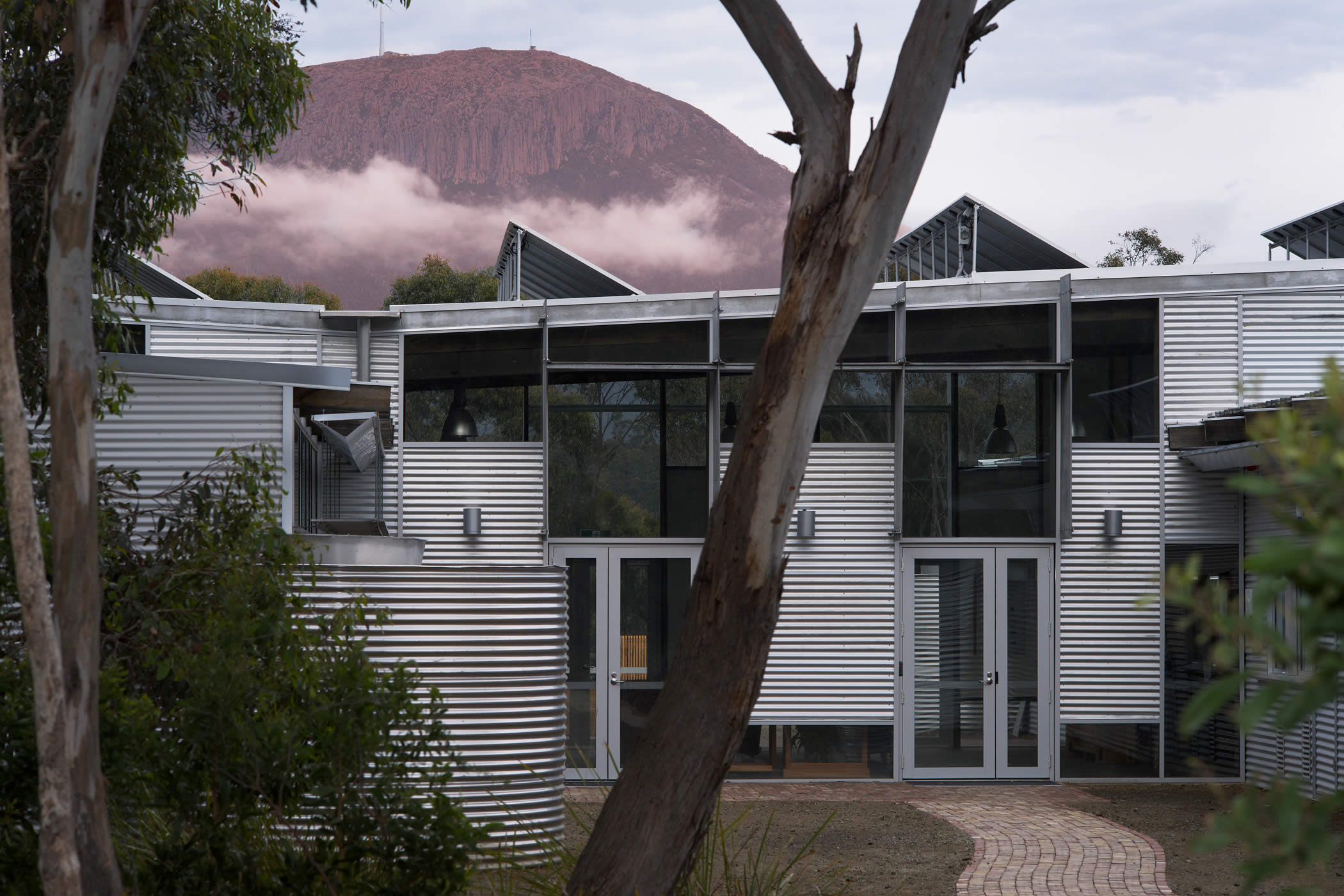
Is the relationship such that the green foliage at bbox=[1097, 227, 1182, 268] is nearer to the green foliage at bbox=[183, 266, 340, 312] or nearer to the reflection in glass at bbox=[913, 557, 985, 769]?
the green foliage at bbox=[183, 266, 340, 312]

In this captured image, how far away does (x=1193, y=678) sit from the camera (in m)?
12.5

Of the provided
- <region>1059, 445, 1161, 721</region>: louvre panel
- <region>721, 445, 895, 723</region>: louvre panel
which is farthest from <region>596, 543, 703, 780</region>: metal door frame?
<region>1059, 445, 1161, 721</region>: louvre panel

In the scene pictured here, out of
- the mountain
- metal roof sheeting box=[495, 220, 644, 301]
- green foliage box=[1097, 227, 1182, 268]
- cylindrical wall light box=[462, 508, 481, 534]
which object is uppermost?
Result: the mountain

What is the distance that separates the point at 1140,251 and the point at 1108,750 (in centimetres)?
3089

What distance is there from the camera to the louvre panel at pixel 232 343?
40.3ft

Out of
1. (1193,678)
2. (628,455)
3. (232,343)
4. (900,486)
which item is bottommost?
(1193,678)

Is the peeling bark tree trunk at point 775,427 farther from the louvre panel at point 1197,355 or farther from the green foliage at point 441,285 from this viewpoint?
the green foliage at point 441,285

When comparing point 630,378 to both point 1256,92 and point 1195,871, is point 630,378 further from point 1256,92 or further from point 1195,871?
point 1256,92

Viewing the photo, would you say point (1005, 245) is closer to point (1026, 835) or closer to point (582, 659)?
point (582, 659)

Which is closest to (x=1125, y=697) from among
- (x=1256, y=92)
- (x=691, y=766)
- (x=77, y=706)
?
(x=691, y=766)

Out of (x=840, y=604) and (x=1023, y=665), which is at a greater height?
(x=840, y=604)

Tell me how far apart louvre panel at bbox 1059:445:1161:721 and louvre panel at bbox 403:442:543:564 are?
17.3 feet

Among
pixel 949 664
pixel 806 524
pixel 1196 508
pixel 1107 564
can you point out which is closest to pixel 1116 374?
pixel 1196 508

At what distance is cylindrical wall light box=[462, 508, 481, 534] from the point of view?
40.8 ft
